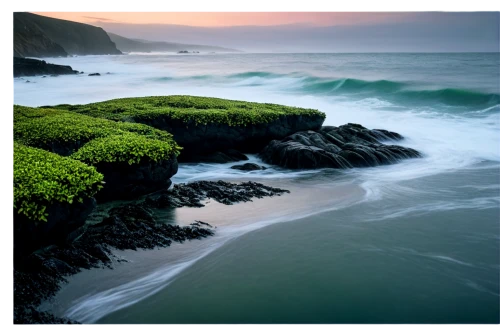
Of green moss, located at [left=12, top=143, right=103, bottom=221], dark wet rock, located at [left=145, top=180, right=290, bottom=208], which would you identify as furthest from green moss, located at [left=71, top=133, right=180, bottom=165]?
green moss, located at [left=12, top=143, right=103, bottom=221]

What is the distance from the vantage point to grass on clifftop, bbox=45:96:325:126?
10578 mm

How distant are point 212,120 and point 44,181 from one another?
6089mm

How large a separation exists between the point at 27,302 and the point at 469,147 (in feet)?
37.4

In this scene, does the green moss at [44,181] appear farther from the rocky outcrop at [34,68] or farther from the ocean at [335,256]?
the rocky outcrop at [34,68]

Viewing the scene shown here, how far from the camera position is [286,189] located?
833 centimetres

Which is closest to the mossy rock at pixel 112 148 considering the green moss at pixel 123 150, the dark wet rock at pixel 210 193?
the green moss at pixel 123 150

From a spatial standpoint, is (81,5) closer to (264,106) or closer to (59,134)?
(59,134)

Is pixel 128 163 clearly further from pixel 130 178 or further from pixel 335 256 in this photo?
pixel 335 256

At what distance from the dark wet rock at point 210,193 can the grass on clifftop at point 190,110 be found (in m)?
2.86

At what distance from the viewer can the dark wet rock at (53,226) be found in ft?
14.9

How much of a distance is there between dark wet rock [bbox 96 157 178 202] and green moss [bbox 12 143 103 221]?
3.80ft

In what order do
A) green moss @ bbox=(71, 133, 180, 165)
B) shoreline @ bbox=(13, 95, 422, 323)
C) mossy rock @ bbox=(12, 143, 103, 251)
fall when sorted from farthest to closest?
green moss @ bbox=(71, 133, 180, 165) < shoreline @ bbox=(13, 95, 422, 323) < mossy rock @ bbox=(12, 143, 103, 251)

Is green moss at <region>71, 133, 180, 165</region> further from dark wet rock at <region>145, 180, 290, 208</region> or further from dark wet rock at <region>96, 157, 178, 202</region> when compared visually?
dark wet rock at <region>145, 180, 290, 208</region>

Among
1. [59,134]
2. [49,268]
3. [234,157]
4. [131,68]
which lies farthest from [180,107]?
[131,68]
